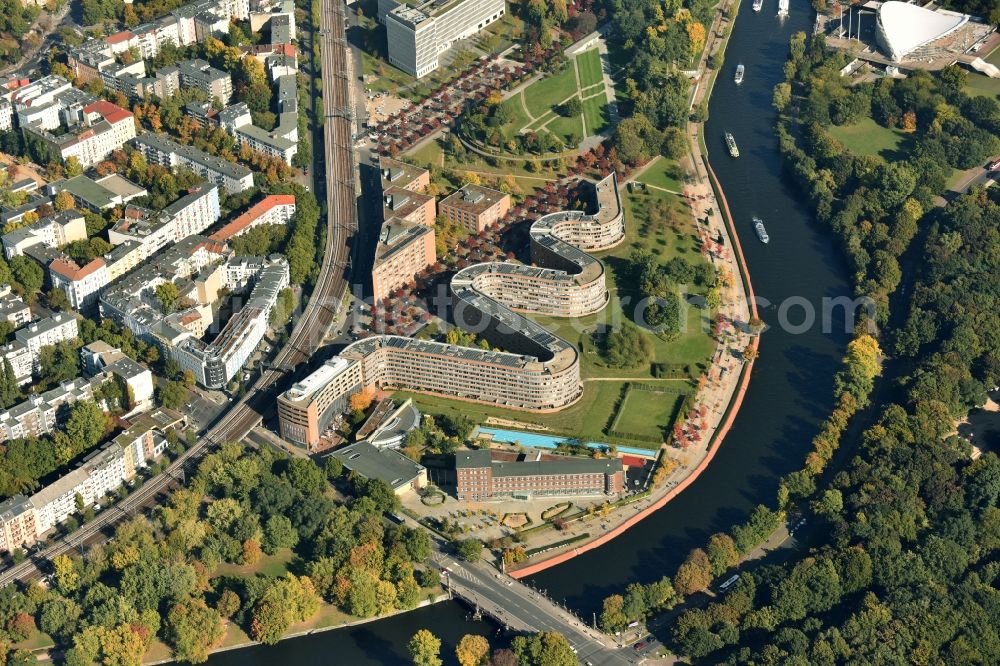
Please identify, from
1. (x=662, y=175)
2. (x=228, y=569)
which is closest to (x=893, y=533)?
(x=228, y=569)

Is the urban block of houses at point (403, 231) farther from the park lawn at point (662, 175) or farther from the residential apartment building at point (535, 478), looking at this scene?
the residential apartment building at point (535, 478)

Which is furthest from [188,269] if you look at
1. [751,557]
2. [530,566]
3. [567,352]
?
[751,557]

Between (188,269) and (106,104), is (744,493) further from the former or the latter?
(106,104)

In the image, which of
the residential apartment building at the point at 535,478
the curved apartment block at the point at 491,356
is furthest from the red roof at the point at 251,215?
the residential apartment building at the point at 535,478

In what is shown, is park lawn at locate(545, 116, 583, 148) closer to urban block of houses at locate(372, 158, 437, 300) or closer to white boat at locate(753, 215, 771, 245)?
urban block of houses at locate(372, 158, 437, 300)

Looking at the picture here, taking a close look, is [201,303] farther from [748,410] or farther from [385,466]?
[748,410]

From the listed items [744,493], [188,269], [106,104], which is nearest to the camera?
[744,493]
